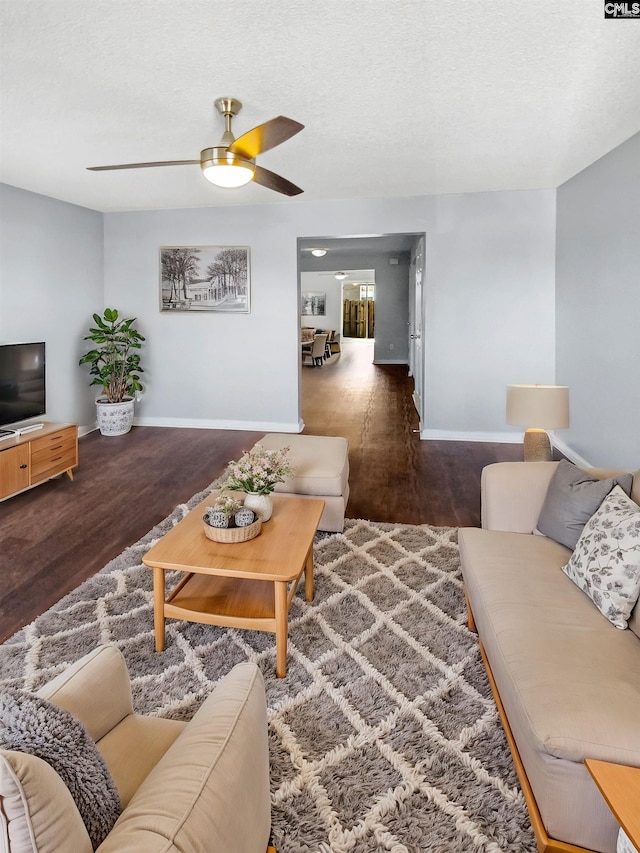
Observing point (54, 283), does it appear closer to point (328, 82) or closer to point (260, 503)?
point (328, 82)

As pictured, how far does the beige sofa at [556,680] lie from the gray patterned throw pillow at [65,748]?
0.96 m

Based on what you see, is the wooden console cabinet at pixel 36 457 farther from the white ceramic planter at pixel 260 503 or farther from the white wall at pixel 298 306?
the white ceramic planter at pixel 260 503

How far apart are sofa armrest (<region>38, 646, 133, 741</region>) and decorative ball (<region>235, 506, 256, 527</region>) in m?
0.96

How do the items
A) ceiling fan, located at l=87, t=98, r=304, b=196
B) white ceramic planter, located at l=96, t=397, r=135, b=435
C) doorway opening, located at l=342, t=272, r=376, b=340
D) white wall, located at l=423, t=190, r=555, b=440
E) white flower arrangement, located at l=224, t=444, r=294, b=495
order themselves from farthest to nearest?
1. doorway opening, located at l=342, t=272, r=376, b=340
2. white ceramic planter, located at l=96, t=397, r=135, b=435
3. white wall, located at l=423, t=190, r=555, b=440
4. ceiling fan, located at l=87, t=98, r=304, b=196
5. white flower arrangement, located at l=224, t=444, r=294, b=495

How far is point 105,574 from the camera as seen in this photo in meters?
2.68

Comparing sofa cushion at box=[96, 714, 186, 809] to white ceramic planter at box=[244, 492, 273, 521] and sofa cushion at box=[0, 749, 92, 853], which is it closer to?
sofa cushion at box=[0, 749, 92, 853]

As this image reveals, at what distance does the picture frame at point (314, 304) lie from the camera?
1673cm

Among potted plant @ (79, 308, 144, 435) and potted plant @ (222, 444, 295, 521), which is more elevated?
potted plant @ (79, 308, 144, 435)

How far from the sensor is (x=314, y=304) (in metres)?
16.8

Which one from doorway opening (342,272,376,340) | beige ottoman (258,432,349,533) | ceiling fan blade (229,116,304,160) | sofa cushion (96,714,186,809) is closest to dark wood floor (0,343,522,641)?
beige ottoman (258,432,349,533)

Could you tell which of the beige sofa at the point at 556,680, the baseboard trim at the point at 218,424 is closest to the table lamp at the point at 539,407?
the beige sofa at the point at 556,680

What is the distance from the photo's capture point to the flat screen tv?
3998mm

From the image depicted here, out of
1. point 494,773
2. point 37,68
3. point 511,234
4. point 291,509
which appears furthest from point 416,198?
point 494,773

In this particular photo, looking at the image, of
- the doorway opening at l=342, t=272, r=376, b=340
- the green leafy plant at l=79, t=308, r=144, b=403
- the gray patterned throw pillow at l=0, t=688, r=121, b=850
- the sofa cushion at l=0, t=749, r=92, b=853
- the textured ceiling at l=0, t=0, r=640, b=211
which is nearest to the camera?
the sofa cushion at l=0, t=749, r=92, b=853
